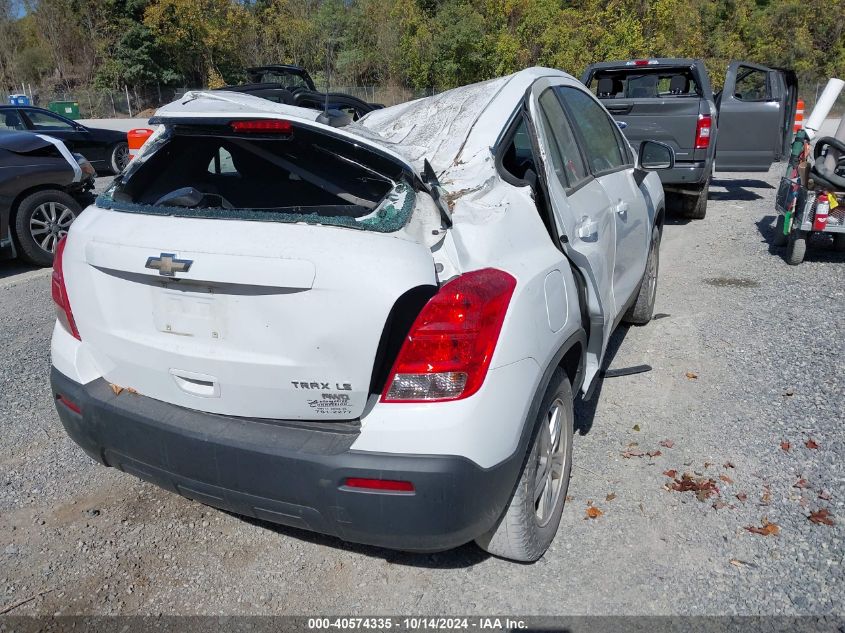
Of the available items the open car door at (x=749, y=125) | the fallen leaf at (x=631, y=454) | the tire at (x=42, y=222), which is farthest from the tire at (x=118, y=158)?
the fallen leaf at (x=631, y=454)

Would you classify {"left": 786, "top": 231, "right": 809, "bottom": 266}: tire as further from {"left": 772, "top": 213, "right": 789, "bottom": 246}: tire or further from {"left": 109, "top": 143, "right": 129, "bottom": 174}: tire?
{"left": 109, "top": 143, "right": 129, "bottom": 174}: tire

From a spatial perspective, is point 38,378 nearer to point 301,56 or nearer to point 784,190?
point 784,190

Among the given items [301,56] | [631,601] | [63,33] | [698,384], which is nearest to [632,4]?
[301,56]

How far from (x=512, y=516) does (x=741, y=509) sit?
1.26 meters

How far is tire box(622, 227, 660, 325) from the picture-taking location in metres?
5.17

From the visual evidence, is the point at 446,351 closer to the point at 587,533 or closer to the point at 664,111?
the point at 587,533

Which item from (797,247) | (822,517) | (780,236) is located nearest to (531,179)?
(822,517)

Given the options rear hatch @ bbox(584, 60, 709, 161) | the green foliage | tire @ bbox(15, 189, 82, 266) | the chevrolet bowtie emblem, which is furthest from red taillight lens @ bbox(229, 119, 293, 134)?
the green foliage

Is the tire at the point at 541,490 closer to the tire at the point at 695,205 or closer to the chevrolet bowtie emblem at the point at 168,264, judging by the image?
the chevrolet bowtie emblem at the point at 168,264

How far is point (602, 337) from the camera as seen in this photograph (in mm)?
3330

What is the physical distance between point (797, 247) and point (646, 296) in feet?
9.62

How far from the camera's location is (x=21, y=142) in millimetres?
7418

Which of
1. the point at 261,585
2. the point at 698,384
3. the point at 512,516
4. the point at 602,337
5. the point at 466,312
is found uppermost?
the point at 466,312

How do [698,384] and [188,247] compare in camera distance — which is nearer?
[188,247]
